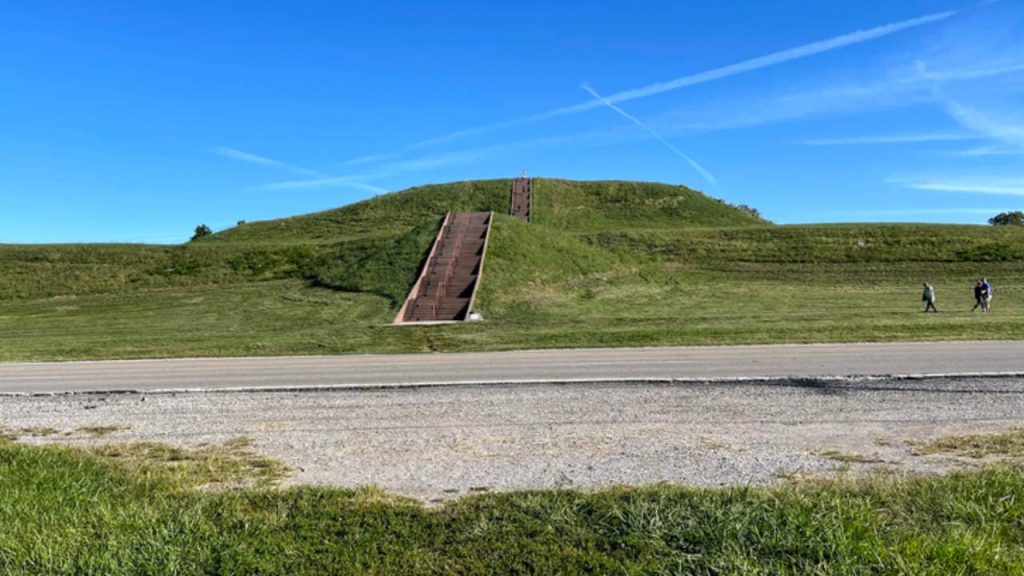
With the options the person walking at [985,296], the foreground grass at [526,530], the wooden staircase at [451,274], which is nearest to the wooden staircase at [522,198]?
the wooden staircase at [451,274]

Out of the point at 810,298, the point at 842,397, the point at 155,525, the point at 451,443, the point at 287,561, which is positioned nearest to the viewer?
the point at 287,561

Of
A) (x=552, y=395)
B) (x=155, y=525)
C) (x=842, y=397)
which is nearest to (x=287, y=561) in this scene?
(x=155, y=525)

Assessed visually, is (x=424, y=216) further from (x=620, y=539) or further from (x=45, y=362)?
(x=620, y=539)

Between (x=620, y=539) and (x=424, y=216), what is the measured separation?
189ft

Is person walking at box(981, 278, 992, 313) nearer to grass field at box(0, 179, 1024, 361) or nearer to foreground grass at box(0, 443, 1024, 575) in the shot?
grass field at box(0, 179, 1024, 361)

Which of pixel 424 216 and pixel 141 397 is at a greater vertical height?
pixel 424 216

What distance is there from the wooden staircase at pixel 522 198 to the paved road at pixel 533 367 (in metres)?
43.5

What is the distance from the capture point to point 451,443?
26.3 ft

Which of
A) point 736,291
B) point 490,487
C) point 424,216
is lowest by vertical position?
point 490,487

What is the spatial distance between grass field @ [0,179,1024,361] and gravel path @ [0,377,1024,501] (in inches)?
273

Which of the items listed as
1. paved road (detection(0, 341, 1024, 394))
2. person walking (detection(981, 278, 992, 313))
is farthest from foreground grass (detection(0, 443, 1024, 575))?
person walking (detection(981, 278, 992, 313))

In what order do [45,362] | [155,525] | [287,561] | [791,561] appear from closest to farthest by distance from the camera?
[791,561] → [287,561] → [155,525] → [45,362]

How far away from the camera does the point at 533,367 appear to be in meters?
14.1

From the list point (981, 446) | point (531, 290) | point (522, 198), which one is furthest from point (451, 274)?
point (522, 198)
